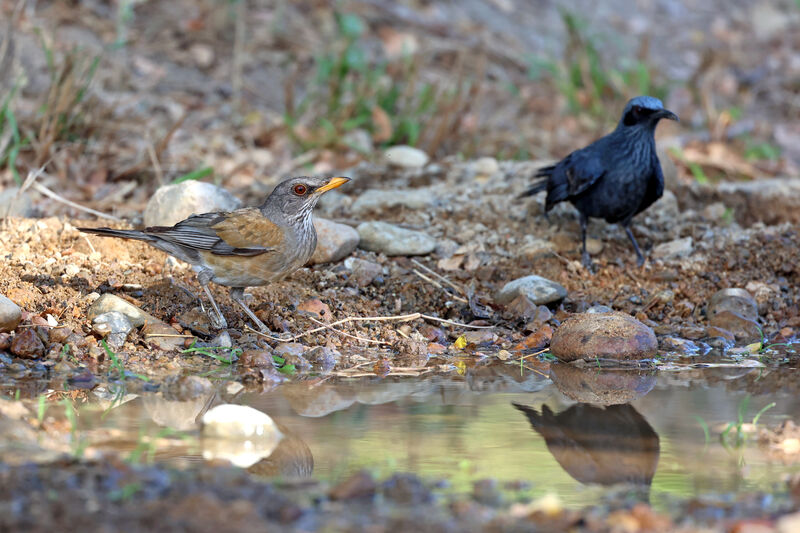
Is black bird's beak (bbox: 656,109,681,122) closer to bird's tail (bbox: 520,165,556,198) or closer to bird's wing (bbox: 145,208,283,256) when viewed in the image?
bird's tail (bbox: 520,165,556,198)

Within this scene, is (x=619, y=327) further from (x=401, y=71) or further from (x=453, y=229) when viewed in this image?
(x=401, y=71)

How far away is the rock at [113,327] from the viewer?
5.22m

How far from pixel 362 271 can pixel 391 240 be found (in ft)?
1.46

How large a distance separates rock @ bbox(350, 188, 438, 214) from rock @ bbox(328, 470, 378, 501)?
4.51 meters

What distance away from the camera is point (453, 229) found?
728 cm

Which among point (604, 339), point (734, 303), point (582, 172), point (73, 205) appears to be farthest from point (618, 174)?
point (73, 205)

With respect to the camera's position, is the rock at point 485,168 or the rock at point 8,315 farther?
the rock at point 485,168

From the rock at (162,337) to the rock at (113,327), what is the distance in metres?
0.10

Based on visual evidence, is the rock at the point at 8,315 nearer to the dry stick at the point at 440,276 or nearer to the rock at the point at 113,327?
the rock at the point at 113,327

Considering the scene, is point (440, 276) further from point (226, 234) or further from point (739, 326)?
point (739, 326)

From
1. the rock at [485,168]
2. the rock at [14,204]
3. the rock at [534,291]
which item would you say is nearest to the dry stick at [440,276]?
the rock at [534,291]

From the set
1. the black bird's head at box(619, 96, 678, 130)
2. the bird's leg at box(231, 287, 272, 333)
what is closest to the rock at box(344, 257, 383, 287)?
the bird's leg at box(231, 287, 272, 333)

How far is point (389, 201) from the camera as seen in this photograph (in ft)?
24.9

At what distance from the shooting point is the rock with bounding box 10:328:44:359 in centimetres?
491
